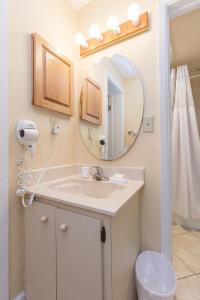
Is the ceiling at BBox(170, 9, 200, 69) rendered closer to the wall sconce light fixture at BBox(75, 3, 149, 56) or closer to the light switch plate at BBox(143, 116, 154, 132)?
the wall sconce light fixture at BBox(75, 3, 149, 56)

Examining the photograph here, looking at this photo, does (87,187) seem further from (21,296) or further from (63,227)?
(21,296)

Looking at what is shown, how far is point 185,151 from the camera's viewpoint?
1977 mm

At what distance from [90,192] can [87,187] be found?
0.18 feet

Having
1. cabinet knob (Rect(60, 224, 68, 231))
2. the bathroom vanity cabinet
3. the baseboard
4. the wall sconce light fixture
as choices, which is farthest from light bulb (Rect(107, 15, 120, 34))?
the baseboard

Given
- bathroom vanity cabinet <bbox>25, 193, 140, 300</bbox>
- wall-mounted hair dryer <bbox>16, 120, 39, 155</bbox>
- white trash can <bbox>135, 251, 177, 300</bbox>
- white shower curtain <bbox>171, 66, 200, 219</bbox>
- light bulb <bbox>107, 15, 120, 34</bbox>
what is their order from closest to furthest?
bathroom vanity cabinet <bbox>25, 193, 140, 300</bbox>, white trash can <bbox>135, 251, 177, 300</bbox>, wall-mounted hair dryer <bbox>16, 120, 39, 155</bbox>, light bulb <bbox>107, 15, 120, 34</bbox>, white shower curtain <bbox>171, 66, 200, 219</bbox>

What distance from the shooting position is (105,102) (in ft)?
4.49

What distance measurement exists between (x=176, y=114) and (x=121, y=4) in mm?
1297

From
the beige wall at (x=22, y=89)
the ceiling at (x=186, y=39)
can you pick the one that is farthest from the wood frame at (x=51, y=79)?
the ceiling at (x=186, y=39)

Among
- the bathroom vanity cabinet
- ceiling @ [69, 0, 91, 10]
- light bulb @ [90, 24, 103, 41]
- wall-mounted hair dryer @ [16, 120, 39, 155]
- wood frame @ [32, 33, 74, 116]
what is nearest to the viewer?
the bathroom vanity cabinet

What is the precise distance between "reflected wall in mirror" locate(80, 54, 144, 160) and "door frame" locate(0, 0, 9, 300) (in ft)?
2.22

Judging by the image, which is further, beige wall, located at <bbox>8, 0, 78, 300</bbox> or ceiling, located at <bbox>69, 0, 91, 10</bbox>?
ceiling, located at <bbox>69, 0, 91, 10</bbox>

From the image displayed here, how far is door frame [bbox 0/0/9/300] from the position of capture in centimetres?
93

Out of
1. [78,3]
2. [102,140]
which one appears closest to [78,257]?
[102,140]

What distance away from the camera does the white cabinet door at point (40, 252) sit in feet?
2.90
